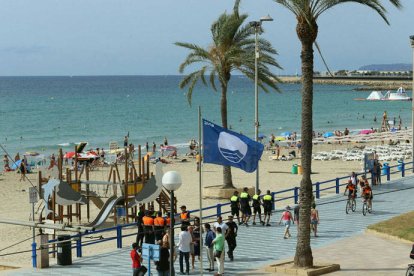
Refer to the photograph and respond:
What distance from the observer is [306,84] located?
20.1m

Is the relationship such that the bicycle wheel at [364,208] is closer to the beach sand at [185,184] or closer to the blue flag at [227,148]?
the blue flag at [227,148]

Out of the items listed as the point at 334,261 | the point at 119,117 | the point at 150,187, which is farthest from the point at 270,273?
the point at 119,117

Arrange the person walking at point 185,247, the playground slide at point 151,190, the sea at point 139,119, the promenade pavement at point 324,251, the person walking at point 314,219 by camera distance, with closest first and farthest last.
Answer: the person walking at point 185,247 → the promenade pavement at point 324,251 → the person walking at point 314,219 → the playground slide at point 151,190 → the sea at point 139,119

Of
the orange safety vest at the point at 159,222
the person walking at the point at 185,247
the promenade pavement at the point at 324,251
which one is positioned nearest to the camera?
the person walking at the point at 185,247

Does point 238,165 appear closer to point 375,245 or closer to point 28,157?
point 375,245

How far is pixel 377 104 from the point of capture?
16225 centimetres

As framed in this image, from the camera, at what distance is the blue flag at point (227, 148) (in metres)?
21.1

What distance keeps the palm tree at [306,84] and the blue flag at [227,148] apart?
2286 millimetres

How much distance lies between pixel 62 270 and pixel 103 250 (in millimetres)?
3385

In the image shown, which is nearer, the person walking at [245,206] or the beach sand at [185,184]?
the person walking at [245,206]

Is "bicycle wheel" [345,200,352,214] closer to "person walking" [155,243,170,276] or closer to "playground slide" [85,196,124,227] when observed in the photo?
"playground slide" [85,196,124,227]

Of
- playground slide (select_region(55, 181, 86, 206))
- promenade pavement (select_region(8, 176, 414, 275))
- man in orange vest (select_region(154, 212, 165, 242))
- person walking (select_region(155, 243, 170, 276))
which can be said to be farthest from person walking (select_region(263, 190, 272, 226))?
person walking (select_region(155, 243, 170, 276))

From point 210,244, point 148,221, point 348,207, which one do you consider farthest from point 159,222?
point 348,207


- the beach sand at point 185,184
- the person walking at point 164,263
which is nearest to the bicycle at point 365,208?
the beach sand at point 185,184
